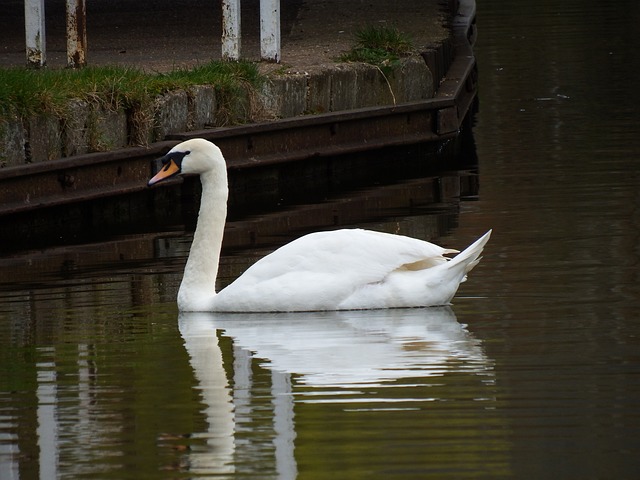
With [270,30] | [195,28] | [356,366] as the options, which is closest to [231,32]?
[270,30]

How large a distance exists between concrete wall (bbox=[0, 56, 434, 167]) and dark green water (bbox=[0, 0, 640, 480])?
1.06 meters

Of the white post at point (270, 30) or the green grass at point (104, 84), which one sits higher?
the white post at point (270, 30)

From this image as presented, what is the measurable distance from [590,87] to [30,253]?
10.6m

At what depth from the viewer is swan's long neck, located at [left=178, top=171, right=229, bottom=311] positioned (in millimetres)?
9211

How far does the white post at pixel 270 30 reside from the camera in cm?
1502

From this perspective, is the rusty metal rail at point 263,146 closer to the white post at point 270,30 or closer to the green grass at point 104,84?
the green grass at point 104,84

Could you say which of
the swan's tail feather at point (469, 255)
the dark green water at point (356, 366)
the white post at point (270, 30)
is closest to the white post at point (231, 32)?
the white post at point (270, 30)

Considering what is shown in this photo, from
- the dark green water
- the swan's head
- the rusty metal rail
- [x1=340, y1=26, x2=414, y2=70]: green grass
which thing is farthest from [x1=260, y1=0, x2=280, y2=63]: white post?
the swan's head

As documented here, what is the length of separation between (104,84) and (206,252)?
12.8ft

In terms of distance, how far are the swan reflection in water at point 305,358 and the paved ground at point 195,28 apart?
6379 millimetres

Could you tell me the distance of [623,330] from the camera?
7.97m

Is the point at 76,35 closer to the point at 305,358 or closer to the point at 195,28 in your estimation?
the point at 195,28

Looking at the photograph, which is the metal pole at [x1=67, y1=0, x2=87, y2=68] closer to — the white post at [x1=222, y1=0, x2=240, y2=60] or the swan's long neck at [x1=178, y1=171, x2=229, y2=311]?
the white post at [x1=222, y1=0, x2=240, y2=60]

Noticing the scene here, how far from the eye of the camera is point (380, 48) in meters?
16.0
